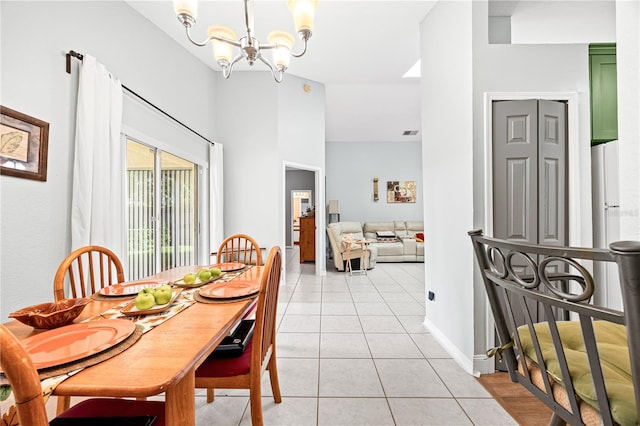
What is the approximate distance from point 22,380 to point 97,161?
2092 millimetres

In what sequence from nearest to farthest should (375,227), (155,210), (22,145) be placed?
(22,145) → (155,210) → (375,227)

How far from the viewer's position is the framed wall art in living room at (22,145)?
1.59 m

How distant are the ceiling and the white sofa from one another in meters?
2.72

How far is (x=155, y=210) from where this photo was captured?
10.1ft

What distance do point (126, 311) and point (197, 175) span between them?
3336 mm

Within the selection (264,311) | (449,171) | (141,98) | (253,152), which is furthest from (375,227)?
(264,311)

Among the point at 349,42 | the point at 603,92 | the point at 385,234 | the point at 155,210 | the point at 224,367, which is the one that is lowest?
the point at 224,367

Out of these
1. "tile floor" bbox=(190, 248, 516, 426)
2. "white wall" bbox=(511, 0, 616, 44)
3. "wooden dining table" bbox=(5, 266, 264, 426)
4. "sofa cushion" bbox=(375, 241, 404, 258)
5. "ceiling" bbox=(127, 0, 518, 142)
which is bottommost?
"tile floor" bbox=(190, 248, 516, 426)

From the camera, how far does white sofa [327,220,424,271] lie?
5579 millimetres

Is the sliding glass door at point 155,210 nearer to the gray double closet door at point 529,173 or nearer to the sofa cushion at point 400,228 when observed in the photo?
the gray double closet door at point 529,173

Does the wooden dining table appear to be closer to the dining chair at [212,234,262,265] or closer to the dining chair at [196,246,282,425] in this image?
the dining chair at [196,246,282,425]

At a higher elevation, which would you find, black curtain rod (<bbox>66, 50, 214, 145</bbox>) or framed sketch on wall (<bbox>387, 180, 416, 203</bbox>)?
black curtain rod (<bbox>66, 50, 214, 145</bbox>)

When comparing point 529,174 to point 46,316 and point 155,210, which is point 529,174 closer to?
point 46,316

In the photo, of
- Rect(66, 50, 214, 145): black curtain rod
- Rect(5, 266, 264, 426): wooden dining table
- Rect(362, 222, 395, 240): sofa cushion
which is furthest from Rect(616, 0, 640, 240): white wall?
Rect(362, 222, 395, 240): sofa cushion
